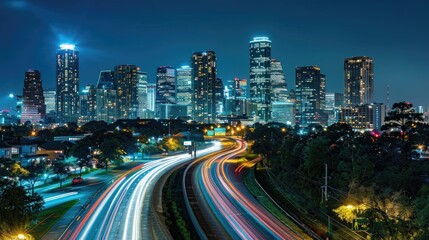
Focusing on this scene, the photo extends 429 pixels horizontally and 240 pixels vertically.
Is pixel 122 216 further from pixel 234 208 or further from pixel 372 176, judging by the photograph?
pixel 372 176

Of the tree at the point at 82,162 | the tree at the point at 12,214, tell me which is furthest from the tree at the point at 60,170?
the tree at the point at 12,214

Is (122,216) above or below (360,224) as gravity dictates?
below

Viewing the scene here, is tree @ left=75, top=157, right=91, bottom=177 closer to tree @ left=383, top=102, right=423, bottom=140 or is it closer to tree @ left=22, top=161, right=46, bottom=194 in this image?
tree @ left=22, top=161, right=46, bottom=194

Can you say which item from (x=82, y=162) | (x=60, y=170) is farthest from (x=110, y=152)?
(x=60, y=170)

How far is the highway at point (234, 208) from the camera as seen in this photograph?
31.6 meters

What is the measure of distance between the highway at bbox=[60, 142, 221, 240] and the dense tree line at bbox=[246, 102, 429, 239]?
14.5 metres

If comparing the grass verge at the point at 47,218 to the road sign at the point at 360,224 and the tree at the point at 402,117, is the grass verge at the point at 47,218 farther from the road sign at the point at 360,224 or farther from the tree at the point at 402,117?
the tree at the point at 402,117

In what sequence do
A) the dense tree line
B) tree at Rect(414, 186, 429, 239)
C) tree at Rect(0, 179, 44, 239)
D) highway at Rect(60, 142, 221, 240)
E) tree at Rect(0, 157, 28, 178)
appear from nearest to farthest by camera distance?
tree at Rect(414, 186, 429, 239)
tree at Rect(0, 179, 44, 239)
the dense tree line
highway at Rect(60, 142, 221, 240)
tree at Rect(0, 157, 28, 178)

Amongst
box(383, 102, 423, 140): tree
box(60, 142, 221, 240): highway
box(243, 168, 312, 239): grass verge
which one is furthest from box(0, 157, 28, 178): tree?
box(383, 102, 423, 140): tree

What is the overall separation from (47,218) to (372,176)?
28238 millimetres

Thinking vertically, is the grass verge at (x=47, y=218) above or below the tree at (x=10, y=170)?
below

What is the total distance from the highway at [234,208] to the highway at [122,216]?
482cm

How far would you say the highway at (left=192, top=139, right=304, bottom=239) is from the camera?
3162 cm

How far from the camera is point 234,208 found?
130 ft
